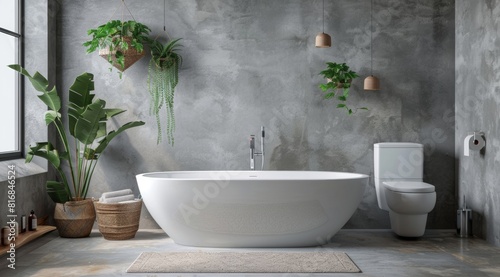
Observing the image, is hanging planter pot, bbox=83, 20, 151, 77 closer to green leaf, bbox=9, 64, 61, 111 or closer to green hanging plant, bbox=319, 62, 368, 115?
green leaf, bbox=9, 64, 61, 111

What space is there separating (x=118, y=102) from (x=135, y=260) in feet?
6.34

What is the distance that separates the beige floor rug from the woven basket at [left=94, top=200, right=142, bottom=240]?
64 centimetres

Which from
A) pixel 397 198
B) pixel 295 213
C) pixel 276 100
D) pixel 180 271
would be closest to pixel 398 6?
pixel 276 100

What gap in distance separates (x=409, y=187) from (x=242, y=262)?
5.56 ft

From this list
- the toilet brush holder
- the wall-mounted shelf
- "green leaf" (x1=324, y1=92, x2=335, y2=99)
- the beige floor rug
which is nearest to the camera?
the beige floor rug

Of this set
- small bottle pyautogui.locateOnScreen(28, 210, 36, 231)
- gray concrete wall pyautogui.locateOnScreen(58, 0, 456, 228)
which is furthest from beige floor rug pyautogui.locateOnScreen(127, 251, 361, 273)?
gray concrete wall pyautogui.locateOnScreen(58, 0, 456, 228)

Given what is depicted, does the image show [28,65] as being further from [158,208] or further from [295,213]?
[295,213]

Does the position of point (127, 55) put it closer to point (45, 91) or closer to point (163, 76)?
point (163, 76)

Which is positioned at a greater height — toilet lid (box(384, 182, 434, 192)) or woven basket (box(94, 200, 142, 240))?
toilet lid (box(384, 182, 434, 192))

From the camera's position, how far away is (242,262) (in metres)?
4.19

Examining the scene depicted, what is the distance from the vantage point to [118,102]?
571 centimetres

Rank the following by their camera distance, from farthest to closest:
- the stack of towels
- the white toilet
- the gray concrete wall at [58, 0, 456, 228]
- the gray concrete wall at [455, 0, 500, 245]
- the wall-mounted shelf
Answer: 1. the gray concrete wall at [58, 0, 456, 228]
2. the stack of towels
3. the white toilet
4. the gray concrete wall at [455, 0, 500, 245]
5. the wall-mounted shelf

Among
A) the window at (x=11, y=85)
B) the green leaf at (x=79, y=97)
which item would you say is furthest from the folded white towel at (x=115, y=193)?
the window at (x=11, y=85)

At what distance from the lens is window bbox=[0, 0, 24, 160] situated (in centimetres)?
512
